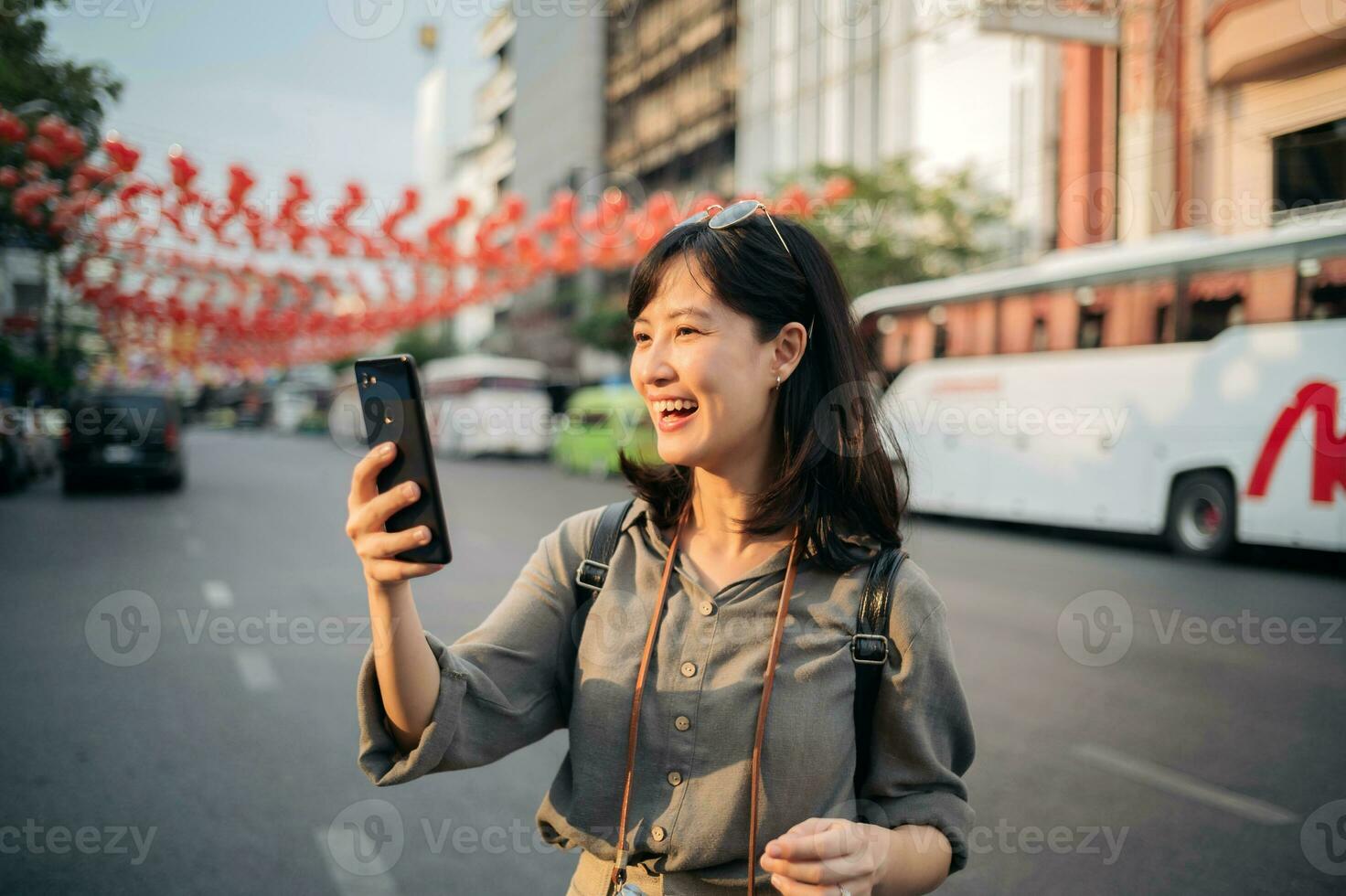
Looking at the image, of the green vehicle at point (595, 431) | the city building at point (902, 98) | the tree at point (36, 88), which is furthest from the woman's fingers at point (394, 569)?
the green vehicle at point (595, 431)

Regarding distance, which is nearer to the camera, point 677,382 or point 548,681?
point 677,382

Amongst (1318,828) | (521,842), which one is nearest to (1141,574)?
(1318,828)

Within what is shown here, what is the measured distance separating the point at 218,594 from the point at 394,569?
25.2 ft

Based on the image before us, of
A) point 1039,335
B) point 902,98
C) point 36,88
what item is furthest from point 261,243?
point 902,98

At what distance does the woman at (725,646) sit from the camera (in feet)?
5.04

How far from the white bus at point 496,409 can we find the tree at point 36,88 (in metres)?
21.4

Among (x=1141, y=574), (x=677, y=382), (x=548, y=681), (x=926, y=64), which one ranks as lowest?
(x=1141, y=574)

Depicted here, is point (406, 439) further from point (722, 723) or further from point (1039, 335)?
point (1039, 335)

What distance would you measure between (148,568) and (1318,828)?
8.78 metres

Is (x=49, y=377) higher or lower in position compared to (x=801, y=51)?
lower

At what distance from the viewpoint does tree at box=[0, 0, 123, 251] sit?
7.17 metres

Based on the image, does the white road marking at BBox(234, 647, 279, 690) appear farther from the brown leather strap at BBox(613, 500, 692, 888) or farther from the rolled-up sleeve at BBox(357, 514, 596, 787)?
the brown leather strap at BBox(613, 500, 692, 888)

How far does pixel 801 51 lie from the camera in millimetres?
31750

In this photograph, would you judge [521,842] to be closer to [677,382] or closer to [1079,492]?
[677,382]
